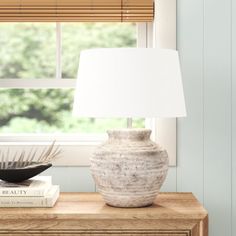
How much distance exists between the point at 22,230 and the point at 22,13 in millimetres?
1173

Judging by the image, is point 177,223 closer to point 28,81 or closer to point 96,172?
Answer: point 96,172

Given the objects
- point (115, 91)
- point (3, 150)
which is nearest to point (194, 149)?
point (115, 91)

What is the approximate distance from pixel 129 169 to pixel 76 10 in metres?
1.00

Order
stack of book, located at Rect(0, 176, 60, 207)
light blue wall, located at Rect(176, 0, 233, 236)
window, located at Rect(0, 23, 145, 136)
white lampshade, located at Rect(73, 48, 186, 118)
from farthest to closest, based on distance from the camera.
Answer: window, located at Rect(0, 23, 145, 136) < light blue wall, located at Rect(176, 0, 233, 236) < stack of book, located at Rect(0, 176, 60, 207) < white lampshade, located at Rect(73, 48, 186, 118)

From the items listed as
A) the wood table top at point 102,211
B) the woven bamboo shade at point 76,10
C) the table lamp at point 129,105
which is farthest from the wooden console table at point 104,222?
the woven bamboo shade at point 76,10

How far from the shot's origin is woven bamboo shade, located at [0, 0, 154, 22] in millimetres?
2717

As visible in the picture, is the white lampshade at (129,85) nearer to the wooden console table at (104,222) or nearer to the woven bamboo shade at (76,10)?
the wooden console table at (104,222)

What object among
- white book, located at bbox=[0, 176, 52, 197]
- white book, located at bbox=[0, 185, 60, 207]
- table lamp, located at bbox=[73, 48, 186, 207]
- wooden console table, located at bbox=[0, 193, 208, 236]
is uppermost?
table lamp, located at bbox=[73, 48, 186, 207]

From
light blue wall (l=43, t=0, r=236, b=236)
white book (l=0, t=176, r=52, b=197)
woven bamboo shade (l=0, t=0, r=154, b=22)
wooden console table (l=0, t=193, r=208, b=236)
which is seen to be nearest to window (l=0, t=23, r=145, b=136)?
woven bamboo shade (l=0, t=0, r=154, b=22)

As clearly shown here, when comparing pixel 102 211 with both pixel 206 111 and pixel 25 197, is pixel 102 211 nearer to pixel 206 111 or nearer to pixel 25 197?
pixel 25 197

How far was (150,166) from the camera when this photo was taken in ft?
7.07

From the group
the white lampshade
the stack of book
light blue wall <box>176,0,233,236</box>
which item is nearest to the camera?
the white lampshade

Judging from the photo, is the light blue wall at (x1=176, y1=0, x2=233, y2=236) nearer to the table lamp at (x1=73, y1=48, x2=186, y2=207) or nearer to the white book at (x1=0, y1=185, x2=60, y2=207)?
the table lamp at (x1=73, y1=48, x2=186, y2=207)

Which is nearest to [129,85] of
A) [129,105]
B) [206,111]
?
[129,105]
